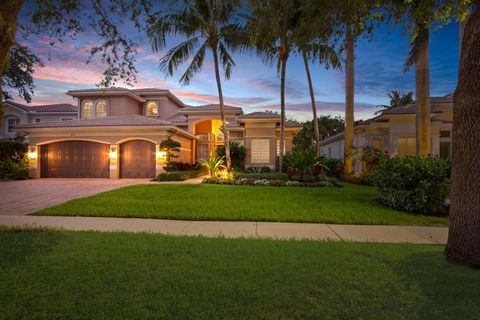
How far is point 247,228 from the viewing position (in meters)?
6.37

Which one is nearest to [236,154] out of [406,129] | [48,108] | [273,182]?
[273,182]

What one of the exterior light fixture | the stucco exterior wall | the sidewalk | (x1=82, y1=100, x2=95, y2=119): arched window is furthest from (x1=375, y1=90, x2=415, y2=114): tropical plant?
(x1=82, y1=100, x2=95, y2=119): arched window

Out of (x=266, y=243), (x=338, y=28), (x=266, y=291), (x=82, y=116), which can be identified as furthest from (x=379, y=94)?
(x=82, y=116)

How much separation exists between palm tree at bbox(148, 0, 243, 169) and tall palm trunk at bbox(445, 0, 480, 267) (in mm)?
12555

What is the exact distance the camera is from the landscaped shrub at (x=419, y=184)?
8.00 metres

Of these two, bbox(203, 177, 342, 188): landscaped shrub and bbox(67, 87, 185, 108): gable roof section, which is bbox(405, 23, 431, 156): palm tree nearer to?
bbox(203, 177, 342, 188): landscaped shrub

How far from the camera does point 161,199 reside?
9641 mm

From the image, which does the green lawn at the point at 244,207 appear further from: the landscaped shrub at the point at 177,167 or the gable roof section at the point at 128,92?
the gable roof section at the point at 128,92

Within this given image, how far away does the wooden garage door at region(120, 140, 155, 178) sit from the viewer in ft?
61.4

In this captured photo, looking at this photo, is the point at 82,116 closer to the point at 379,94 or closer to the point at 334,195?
the point at 334,195

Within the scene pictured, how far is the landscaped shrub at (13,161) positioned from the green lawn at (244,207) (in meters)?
12.3

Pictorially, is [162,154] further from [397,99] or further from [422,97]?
[397,99]

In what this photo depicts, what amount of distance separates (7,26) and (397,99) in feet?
140

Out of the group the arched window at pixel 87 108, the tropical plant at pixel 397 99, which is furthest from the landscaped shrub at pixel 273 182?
the tropical plant at pixel 397 99
